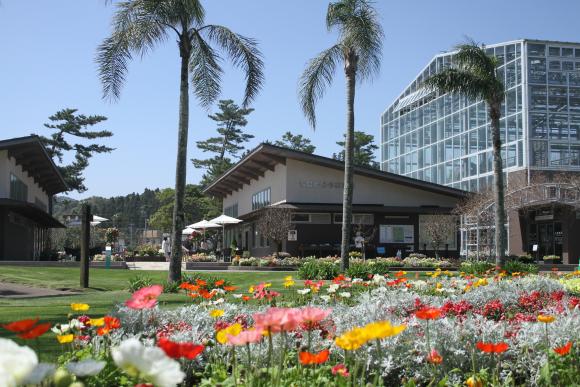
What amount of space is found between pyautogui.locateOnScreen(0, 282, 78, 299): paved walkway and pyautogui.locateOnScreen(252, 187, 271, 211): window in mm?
23986

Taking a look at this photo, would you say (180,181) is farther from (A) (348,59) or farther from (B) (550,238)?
(B) (550,238)

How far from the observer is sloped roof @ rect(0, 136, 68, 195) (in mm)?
31333

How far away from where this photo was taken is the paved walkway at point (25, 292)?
14.6 m

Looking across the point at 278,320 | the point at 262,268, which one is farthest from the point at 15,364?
the point at 262,268

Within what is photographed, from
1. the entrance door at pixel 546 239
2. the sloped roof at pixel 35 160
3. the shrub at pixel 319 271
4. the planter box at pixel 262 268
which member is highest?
the sloped roof at pixel 35 160

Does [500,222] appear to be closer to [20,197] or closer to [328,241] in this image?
[328,241]

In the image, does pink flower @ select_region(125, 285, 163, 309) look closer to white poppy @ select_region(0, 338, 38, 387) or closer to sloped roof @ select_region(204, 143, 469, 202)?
white poppy @ select_region(0, 338, 38, 387)

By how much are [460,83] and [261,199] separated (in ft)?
69.4

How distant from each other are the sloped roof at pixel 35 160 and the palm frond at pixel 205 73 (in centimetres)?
1527

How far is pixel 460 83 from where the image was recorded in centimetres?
2295

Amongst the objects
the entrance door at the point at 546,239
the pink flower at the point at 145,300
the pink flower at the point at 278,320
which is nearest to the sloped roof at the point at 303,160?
the entrance door at the point at 546,239

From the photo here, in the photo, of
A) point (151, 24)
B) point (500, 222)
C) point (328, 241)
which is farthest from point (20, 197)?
point (500, 222)

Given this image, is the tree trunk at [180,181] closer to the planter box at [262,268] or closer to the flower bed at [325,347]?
the flower bed at [325,347]

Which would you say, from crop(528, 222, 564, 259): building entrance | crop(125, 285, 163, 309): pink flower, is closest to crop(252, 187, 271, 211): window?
crop(528, 222, 564, 259): building entrance
